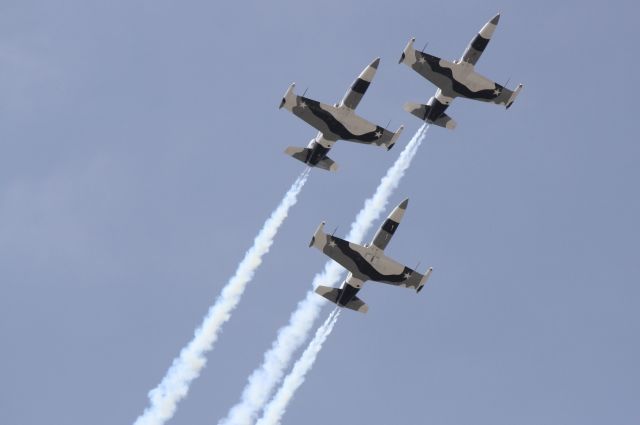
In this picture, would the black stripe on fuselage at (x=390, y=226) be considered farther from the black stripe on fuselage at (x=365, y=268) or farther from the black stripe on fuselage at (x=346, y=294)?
the black stripe on fuselage at (x=346, y=294)

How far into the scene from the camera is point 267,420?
655 ft

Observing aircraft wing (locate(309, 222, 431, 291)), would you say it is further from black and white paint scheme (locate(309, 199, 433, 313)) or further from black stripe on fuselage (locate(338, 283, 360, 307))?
black stripe on fuselage (locate(338, 283, 360, 307))

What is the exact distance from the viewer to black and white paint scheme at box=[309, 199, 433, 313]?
194 meters

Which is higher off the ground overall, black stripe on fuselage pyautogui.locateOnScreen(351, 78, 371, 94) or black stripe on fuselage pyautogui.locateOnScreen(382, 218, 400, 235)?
black stripe on fuselage pyautogui.locateOnScreen(351, 78, 371, 94)

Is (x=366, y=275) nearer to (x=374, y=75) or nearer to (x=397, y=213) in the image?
(x=397, y=213)

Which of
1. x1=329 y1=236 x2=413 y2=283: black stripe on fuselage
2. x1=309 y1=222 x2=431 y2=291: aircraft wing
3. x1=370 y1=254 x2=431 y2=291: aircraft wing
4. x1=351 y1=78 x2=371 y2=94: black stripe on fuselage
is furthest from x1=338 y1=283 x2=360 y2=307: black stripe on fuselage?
x1=351 y1=78 x2=371 y2=94: black stripe on fuselage

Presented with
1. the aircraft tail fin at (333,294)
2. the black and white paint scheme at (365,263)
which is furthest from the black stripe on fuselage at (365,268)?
the aircraft tail fin at (333,294)

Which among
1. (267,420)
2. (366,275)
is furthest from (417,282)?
(267,420)

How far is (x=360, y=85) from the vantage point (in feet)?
648

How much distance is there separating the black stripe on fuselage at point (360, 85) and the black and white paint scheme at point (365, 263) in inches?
503

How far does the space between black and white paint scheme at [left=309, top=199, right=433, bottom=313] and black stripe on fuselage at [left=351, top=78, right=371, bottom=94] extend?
1279 centimetres

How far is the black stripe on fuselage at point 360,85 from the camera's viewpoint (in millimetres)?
197375

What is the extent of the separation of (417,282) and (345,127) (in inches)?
692

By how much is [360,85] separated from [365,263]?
1829cm
